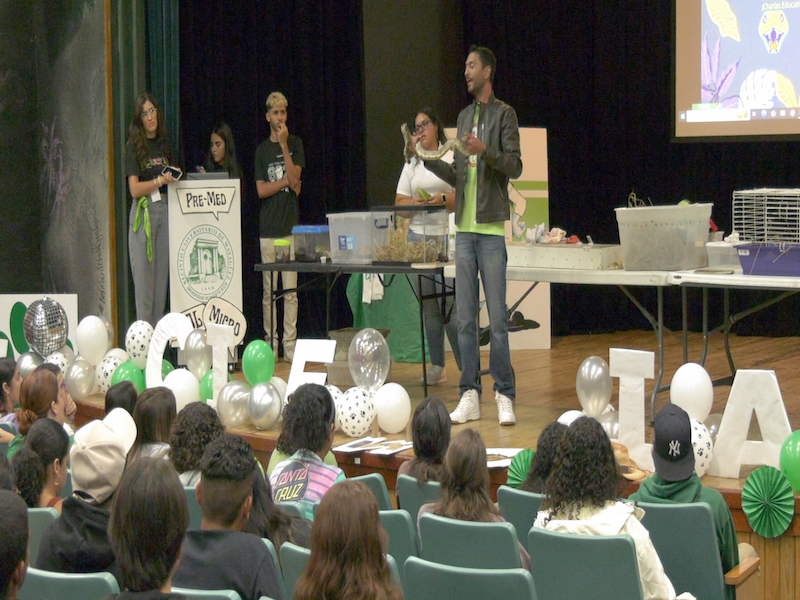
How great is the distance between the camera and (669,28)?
805cm

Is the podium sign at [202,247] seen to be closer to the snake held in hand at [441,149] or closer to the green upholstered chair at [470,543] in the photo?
the snake held in hand at [441,149]

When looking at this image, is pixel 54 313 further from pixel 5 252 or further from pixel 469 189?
pixel 469 189

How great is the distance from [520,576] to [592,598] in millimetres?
356

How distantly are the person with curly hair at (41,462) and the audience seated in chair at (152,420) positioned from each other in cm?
45

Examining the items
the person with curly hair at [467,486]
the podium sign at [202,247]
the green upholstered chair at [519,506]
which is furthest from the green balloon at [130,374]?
the person with curly hair at [467,486]

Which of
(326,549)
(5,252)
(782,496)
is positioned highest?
(5,252)

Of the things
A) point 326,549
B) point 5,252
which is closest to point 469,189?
point 326,549

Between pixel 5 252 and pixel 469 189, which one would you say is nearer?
pixel 469 189

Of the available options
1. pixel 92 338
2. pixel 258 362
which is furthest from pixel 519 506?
pixel 92 338

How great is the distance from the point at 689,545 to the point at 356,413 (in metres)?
2.13

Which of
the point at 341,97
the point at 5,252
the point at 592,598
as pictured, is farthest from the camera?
the point at 341,97

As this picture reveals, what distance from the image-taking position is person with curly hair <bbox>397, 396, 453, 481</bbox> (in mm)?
3070

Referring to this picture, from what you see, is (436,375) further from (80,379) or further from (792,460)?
(792,460)

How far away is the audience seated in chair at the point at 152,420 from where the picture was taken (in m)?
3.31
